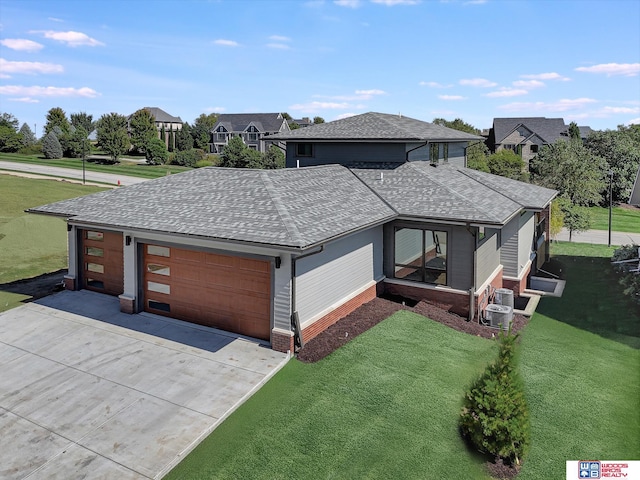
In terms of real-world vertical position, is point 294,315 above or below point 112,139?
below

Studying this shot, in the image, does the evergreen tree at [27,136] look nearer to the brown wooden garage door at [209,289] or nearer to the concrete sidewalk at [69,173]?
the concrete sidewalk at [69,173]

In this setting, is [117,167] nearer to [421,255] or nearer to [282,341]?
[421,255]

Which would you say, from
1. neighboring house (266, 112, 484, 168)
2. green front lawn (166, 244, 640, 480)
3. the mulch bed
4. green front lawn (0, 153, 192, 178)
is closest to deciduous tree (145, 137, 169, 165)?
green front lawn (0, 153, 192, 178)

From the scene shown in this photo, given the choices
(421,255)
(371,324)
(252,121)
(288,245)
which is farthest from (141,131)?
(288,245)

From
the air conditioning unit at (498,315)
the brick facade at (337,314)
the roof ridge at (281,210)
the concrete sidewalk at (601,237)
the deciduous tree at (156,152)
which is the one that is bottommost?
the air conditioning unit at (498,315)

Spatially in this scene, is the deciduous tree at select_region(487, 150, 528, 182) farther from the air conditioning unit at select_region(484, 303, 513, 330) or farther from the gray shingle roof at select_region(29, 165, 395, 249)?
the gray shingle roof at select_region(29, 165, 395, 249)

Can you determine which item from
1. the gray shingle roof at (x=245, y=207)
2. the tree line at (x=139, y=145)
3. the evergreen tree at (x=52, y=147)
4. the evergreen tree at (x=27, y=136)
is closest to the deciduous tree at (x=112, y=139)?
the tree line at (x=139, y=145)

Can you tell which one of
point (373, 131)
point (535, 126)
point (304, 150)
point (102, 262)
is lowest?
point (102, 262)
